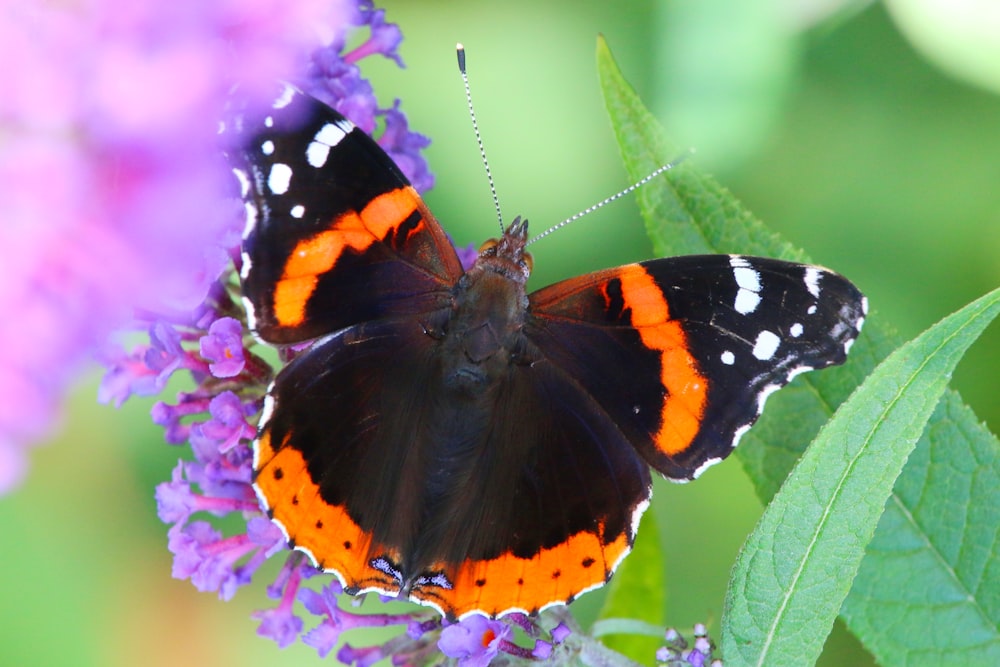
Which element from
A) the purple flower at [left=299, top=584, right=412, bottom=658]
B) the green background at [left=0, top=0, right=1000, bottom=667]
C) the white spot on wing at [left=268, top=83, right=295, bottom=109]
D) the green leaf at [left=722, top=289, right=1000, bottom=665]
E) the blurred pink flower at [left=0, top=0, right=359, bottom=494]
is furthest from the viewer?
the green background at [left=0, top=0, right=1000, bottom=667]

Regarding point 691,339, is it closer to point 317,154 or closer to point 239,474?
point 317,154

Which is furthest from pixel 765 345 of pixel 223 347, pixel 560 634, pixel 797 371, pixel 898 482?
pixel 223 347

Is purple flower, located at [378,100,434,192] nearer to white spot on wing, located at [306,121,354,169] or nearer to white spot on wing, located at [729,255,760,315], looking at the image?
white spot on wing, located at [306,121,354,169]

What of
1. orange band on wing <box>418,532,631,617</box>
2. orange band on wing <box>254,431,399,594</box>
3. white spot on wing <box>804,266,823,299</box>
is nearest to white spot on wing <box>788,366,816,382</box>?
white spot on wing <box>804,266,823,299</box>

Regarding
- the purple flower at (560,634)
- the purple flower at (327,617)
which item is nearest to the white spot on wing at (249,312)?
the purple flower at (327,617)

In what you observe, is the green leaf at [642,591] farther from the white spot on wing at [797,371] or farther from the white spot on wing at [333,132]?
the white spot on wing at [333,132]
